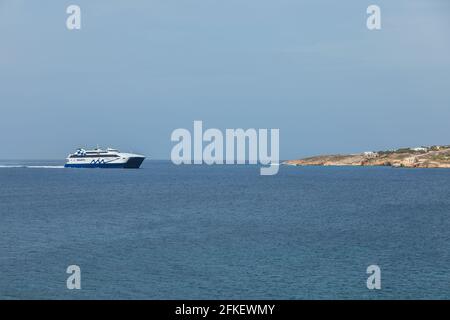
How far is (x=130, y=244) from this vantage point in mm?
Result: 45312

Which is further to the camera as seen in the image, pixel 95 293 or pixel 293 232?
pixel 293 232

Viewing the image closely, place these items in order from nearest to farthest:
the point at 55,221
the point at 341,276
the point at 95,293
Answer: the point at 95,293
the point at 341,276
the point at 55,221

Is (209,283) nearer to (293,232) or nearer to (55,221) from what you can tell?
(293,232)

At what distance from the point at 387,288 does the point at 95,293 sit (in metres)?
16.7

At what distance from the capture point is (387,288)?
31266 millimetres

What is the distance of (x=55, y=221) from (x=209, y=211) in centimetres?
2102

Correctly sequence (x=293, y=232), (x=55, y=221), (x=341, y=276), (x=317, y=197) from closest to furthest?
(x=341, y=276) < (x=293, y=232) < (x=55, y=221) < (x=317, y=197)
